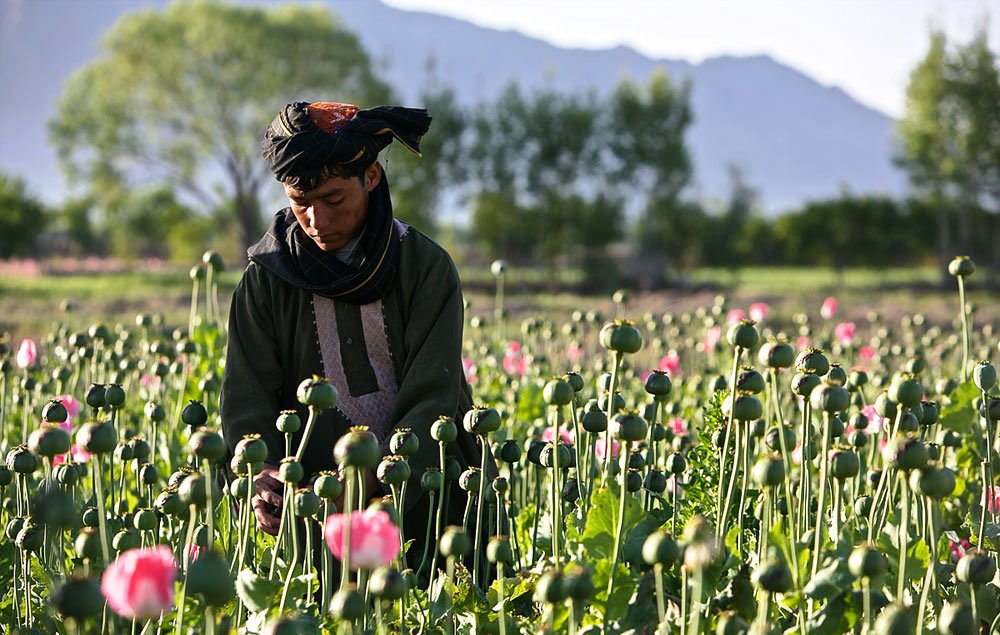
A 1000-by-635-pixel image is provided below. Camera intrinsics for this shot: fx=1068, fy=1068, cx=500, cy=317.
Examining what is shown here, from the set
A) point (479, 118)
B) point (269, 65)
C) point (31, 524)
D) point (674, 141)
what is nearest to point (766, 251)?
point (674, 141)

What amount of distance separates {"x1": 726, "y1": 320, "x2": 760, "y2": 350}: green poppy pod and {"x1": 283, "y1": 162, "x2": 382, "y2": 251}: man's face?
1.11 metres

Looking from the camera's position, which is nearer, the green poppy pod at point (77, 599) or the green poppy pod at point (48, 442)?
the green poppy pod at point (77, 599)

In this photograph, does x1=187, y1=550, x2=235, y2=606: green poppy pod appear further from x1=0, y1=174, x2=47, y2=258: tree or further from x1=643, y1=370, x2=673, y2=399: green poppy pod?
x1=0, y1=174, x2=47, y2=258: tree

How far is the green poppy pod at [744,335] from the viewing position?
205 cm

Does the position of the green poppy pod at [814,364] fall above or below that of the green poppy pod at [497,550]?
above

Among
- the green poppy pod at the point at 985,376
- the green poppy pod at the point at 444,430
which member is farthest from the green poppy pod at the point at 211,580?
the green poppy pod at the point at 985,376

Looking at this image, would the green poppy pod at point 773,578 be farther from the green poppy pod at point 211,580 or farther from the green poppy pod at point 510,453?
the green poppy pod at point 510,453

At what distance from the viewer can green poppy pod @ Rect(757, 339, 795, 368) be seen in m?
1.97

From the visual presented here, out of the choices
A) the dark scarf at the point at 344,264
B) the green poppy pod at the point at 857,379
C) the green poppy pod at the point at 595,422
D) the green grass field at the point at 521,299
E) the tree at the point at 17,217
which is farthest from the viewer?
the tree at the point at 17,217

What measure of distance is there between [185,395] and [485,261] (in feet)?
110

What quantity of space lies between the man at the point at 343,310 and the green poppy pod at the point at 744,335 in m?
0.90

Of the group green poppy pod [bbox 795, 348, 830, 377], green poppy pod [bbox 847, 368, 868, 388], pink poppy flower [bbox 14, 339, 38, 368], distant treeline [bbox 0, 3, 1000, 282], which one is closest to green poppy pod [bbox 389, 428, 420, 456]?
green poppy pod [bbox 795, 348, 830, 377]

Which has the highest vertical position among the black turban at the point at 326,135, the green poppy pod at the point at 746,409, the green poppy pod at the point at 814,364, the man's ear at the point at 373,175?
the black turban at the point at 326,135

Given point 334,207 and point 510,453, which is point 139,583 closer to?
point 510,453
